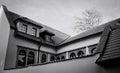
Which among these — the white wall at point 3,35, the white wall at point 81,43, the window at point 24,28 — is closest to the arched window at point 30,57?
the window at point 24,28

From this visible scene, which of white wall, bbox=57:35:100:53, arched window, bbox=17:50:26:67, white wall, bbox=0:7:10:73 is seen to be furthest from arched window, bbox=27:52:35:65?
white wall, bbox=57:35:100:53

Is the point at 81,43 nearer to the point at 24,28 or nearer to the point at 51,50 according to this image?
the point at 51,50

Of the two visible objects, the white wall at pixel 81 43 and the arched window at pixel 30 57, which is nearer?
the white wall at pixel 81 43

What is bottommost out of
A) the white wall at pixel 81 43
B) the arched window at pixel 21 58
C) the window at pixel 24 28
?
the arched window at pixel 21 58

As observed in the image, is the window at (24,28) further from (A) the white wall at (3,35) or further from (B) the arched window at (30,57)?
(B) the arched window at (30,57)

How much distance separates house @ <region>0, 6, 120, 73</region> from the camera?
6941mm

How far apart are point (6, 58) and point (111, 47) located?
10875 millimetres

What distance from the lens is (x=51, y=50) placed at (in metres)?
19.8

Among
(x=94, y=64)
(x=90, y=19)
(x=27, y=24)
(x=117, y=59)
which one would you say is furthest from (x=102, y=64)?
(x=90, y=19)

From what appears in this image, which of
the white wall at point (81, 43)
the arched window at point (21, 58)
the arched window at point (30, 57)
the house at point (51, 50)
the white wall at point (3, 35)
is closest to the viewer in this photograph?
the house at point (51, 50)

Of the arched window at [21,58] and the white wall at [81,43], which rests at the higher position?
the white wall at [81,43]

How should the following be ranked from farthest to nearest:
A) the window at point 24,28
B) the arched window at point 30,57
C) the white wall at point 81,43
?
1. the window at point 24,28
2. the arched window at point 30,57
3. the white wall at point 81,43

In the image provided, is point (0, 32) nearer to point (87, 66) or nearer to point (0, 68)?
point (0, 68)

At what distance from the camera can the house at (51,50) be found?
6.94 meters
